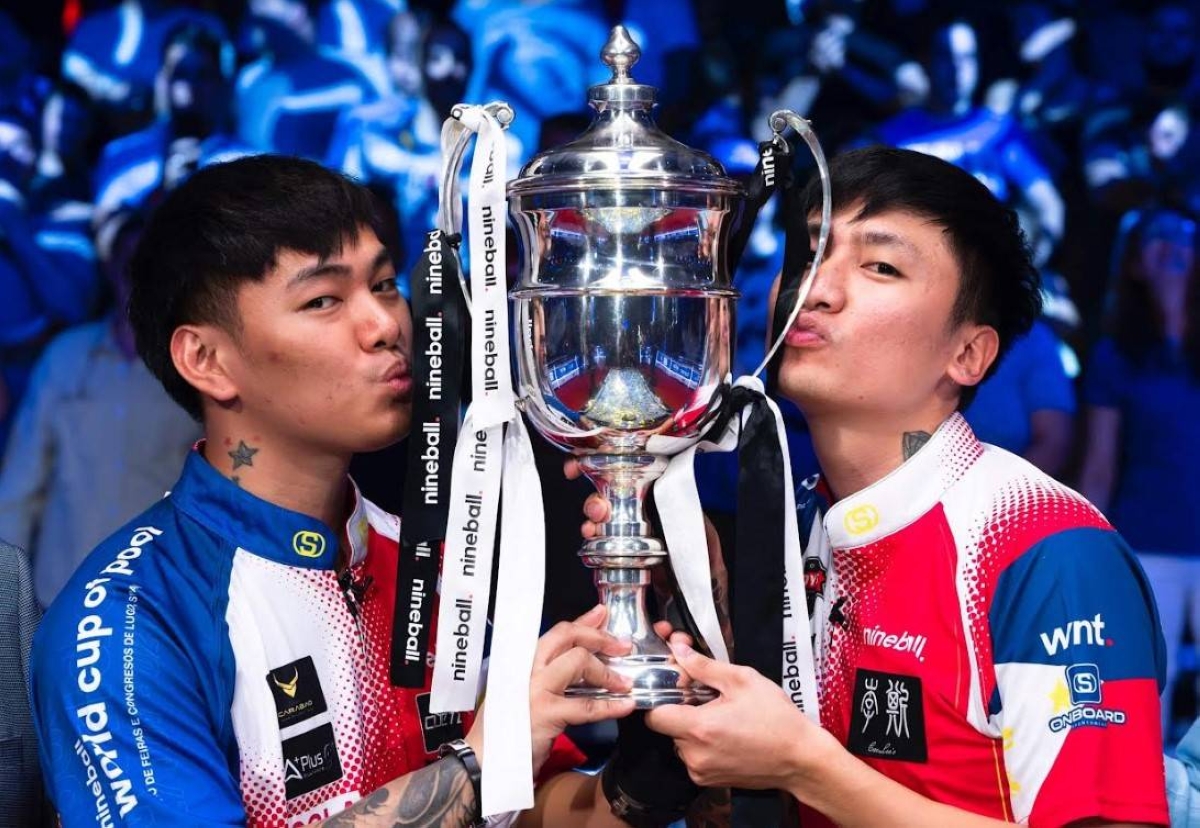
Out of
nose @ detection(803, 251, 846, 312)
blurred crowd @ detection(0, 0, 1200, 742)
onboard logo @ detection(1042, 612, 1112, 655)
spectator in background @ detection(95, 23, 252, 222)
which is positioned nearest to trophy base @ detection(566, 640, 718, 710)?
onboard logo @ detection(1042, 612, 1112, 655)

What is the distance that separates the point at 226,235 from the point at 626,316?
65 centimetres

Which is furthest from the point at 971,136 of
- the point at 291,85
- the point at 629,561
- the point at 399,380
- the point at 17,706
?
the point at 17,706

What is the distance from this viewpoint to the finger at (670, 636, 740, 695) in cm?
221

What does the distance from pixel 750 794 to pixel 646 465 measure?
1.54 feet

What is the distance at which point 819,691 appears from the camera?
8.15 ft

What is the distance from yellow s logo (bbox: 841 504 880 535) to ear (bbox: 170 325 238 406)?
923 mm

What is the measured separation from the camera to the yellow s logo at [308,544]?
2455 mm

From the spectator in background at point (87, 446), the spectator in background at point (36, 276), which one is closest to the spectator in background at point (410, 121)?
the spectator in background at point (87, 446)

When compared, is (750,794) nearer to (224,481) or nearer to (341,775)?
(341,775)

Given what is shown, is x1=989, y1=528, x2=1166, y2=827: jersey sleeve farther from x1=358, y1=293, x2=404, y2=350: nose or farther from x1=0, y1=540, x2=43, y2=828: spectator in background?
x1=0, y1=540, x2=43, y2=828: spectator in background

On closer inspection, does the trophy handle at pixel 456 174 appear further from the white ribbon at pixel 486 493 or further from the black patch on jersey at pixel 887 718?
the black patch on jersey at pixel 887 718

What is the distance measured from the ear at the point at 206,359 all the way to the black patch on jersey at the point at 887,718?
1017 millimetres

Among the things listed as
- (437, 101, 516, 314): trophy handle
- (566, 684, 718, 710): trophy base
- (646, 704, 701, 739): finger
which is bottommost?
(646, 704, 701, 739): finger

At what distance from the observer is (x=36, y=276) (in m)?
5.28
